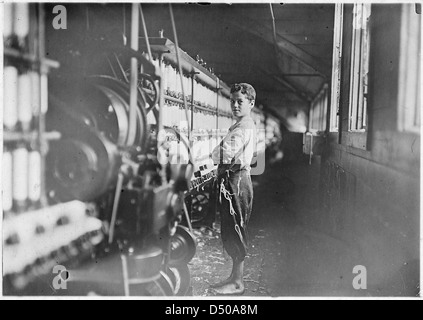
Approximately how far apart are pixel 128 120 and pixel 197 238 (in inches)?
31.0

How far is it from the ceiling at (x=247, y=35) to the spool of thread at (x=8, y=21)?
0.65ft

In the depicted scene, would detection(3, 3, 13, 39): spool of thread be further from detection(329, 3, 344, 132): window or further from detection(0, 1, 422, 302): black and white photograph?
detection(329, 3, 344, 132): window

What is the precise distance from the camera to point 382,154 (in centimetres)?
220

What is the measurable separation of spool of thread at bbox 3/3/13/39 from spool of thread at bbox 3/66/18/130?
162 millimetres

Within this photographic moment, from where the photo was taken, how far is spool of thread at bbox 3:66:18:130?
194 centimetres

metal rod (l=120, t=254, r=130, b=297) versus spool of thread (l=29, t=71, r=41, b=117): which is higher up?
spool of thread (l=29, t=71, r=41, b=117)

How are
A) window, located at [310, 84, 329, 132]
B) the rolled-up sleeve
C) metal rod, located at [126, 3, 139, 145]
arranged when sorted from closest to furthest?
metal rod, located at [126, 3, 139, 145] < the rolled-up sleeve < window, located at [310, 84, 329, 132]

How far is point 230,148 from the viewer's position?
2062 millimetres

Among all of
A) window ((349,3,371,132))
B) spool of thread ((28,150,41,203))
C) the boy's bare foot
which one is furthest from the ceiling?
the boy's bare foot

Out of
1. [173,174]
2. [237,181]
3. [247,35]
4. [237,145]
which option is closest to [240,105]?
[237,145]

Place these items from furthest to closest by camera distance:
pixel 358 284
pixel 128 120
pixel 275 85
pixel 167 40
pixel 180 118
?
1. pixel 180 118
2. pixel 275 85
3. pixel 167 40
4. pixel 358 284
5. pixel 128 120

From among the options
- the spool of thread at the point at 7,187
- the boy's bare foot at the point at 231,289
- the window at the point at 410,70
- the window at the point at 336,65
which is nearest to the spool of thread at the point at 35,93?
the spool of thread at the point at 7,187

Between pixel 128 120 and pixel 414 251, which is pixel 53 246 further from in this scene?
pixel 414 251
